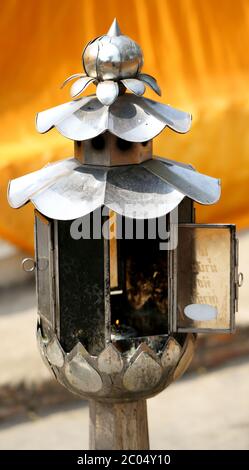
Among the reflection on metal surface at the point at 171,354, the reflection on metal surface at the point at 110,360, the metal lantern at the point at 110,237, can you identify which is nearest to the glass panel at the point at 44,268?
the metal lantern at the point at 110,237

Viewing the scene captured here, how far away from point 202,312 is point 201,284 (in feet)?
0.19

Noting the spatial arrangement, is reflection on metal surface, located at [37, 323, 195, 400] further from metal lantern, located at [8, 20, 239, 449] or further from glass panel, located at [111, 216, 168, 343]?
glass panel, located at [111, 216, 168, 343]

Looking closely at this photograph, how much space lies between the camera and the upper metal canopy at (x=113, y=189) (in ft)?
6.93

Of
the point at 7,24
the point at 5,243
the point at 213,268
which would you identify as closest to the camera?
the point at 213,268

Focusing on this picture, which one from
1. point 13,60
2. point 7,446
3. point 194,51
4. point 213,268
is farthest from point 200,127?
point 213,268

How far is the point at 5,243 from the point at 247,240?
1.13 meters

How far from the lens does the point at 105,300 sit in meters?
2.23

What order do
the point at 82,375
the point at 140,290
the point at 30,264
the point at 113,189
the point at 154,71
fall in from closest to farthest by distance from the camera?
the point at 113,189 < the point at 82,375 < the point at 30,264 < the point at 140,290 < the point at 154,71

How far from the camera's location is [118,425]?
92.9 inches

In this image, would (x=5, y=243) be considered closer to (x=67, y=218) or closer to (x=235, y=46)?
(x=235, y=46)

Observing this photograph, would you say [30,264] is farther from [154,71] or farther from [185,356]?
[154,71]

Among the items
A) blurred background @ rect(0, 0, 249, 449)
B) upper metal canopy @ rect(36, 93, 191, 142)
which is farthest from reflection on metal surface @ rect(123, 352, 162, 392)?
blurred background @ rect(0, 0, 249, 449)

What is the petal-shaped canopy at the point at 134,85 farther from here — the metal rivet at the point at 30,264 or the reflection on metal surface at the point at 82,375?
the reflection on metal surface at the point at 82,375

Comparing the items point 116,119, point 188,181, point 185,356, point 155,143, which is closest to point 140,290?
point 185,356
